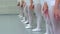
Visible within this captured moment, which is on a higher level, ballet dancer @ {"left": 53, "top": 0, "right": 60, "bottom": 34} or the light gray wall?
ballet dancer @ {"left": 53, "top": 0, "right": 60, "bottom": 34}

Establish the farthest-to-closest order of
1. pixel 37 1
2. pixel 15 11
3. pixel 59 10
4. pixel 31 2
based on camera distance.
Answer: pixel 15 11 < pixel 31 2 < pixel 37 1 < pixel 59 10

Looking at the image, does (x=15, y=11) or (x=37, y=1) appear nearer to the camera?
(x=37, y=1)

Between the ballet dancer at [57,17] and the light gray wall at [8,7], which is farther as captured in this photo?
the light gray wall at [8,7]

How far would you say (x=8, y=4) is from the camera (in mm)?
6742

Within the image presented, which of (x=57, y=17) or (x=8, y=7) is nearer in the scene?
(x=57, y=17)

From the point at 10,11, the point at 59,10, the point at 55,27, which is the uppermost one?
the point at 59,10

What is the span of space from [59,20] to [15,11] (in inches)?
204

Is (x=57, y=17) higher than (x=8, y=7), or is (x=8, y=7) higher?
(x=57, y=17)

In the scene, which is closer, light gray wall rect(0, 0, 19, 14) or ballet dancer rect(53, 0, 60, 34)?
ballet dancer rect(53, 0, 60, 34)

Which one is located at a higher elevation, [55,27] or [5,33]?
[55,27]

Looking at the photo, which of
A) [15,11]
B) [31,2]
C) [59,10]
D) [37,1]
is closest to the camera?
[59,10]

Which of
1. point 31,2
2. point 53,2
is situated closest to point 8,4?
point 31,2

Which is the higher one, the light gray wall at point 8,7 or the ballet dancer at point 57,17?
the ballet dancer at point 57,17

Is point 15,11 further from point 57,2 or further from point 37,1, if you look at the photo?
point 57,2
